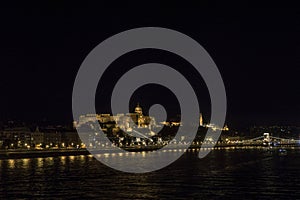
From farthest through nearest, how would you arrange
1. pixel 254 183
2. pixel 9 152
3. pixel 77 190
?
1. pixel 9 152
2. pixel 254 183
3. pixel 77 190

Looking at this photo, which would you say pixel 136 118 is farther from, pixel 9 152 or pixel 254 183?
pixel 254 183

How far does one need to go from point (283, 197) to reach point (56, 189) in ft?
29.9

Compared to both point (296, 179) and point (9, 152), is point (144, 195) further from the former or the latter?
point (9, 152)

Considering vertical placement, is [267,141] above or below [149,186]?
above

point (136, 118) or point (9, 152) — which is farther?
point (136, 118)

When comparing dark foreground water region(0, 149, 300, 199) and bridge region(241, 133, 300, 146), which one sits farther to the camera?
bridge region(241, 133, 300, 146)

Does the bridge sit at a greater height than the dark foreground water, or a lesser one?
greater

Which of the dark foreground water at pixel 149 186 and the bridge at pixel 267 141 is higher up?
the bridge at pixel 267 141

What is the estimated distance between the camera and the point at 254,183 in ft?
79.4

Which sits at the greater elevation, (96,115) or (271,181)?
(96,115)

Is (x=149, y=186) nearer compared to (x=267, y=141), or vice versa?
(x=149, y=186)

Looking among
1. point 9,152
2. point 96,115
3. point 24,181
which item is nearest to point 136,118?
point 96,115

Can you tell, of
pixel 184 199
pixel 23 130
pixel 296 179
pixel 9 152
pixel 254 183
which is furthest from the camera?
pixel 23 130

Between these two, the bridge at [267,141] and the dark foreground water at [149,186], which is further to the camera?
the bridge at [267,141]
